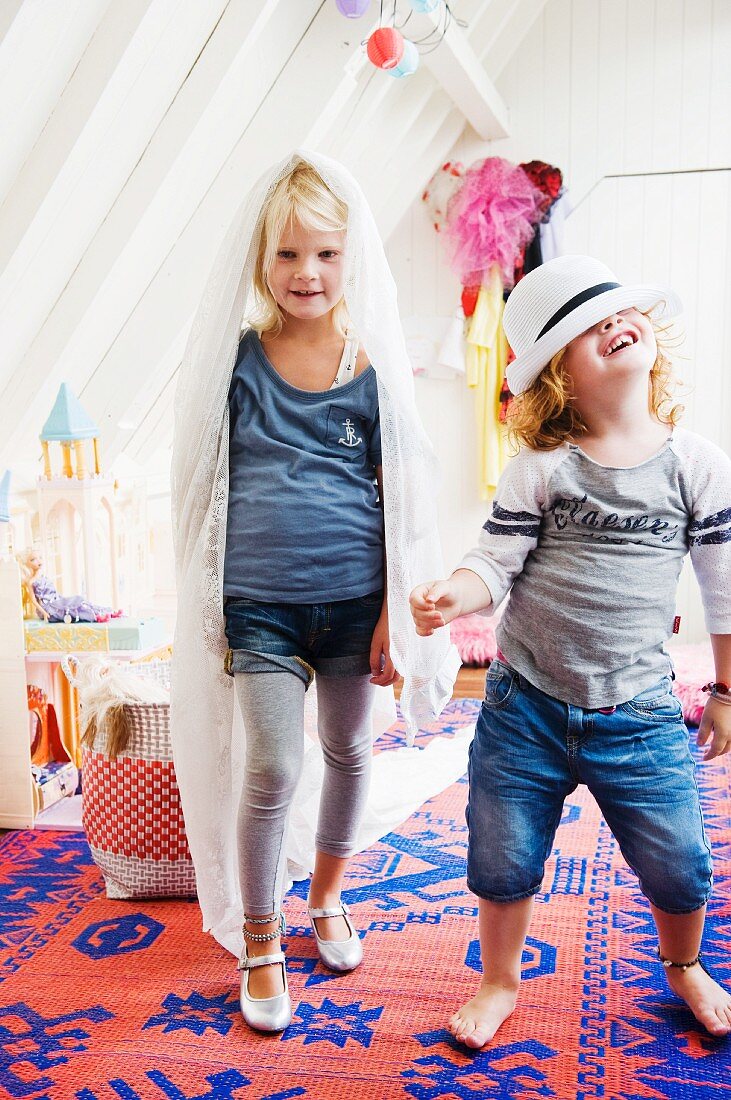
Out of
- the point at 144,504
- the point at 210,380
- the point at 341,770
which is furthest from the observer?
the point at 144,504

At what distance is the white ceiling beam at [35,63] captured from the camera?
1554mm

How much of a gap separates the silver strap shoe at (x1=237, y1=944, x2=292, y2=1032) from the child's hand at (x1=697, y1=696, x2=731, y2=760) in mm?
691

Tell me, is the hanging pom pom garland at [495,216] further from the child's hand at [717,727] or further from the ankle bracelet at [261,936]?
the ankle bracelet at [261,936]

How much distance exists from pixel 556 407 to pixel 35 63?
3.31 ft

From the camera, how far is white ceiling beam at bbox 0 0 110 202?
5.10ft

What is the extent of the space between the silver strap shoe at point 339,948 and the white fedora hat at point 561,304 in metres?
0.89

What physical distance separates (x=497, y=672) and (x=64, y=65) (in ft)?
4.07

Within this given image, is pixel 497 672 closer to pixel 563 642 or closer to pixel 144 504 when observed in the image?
pixel 563 642

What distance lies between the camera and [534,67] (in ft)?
12.6

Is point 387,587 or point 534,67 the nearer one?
point 387,587

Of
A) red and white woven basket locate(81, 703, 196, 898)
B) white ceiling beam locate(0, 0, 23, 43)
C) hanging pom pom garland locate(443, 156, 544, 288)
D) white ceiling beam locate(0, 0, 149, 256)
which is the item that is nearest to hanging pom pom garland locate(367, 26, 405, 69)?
white ceiling beam locate(0, 0, 149, 256)

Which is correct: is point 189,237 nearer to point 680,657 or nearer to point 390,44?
point 390,44

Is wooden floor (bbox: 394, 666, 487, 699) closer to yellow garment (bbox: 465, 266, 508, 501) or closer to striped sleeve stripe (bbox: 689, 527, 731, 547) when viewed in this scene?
yellow garment (bbox: 465, 266, 508, 501)

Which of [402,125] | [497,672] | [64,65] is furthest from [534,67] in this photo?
[497,672]
